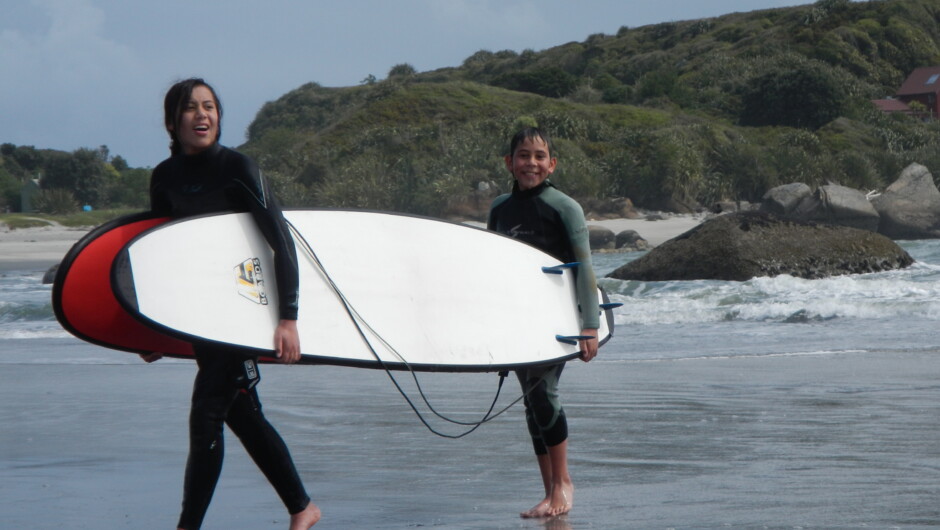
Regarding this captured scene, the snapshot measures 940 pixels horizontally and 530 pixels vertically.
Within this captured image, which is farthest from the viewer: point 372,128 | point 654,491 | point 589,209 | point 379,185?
point 372,128

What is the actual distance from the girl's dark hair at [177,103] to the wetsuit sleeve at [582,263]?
126 cm

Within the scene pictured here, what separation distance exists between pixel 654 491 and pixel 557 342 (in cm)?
64

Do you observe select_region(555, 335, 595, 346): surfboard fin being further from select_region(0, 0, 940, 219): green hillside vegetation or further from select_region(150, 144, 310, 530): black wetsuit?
select_region(0, 0, 940, 219): green hillside vegetation

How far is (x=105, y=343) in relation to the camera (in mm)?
3191

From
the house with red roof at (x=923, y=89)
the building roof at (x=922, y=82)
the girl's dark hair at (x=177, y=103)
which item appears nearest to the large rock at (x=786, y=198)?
the girl's dark hair at (x=177, y=103)

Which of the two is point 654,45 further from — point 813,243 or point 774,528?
point 774,528

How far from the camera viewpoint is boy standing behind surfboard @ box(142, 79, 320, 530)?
315 cm

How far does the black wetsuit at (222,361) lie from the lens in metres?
3.15

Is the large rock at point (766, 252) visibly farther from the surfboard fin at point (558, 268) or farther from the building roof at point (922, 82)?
the building roof at point (922, 82)

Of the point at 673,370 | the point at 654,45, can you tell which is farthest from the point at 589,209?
the point at 654,45

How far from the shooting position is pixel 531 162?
3.93 metres

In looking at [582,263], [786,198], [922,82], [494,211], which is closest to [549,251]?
[582,263]

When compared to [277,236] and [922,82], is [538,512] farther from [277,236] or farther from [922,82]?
[922,82]

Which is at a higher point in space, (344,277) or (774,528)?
(344,277)
